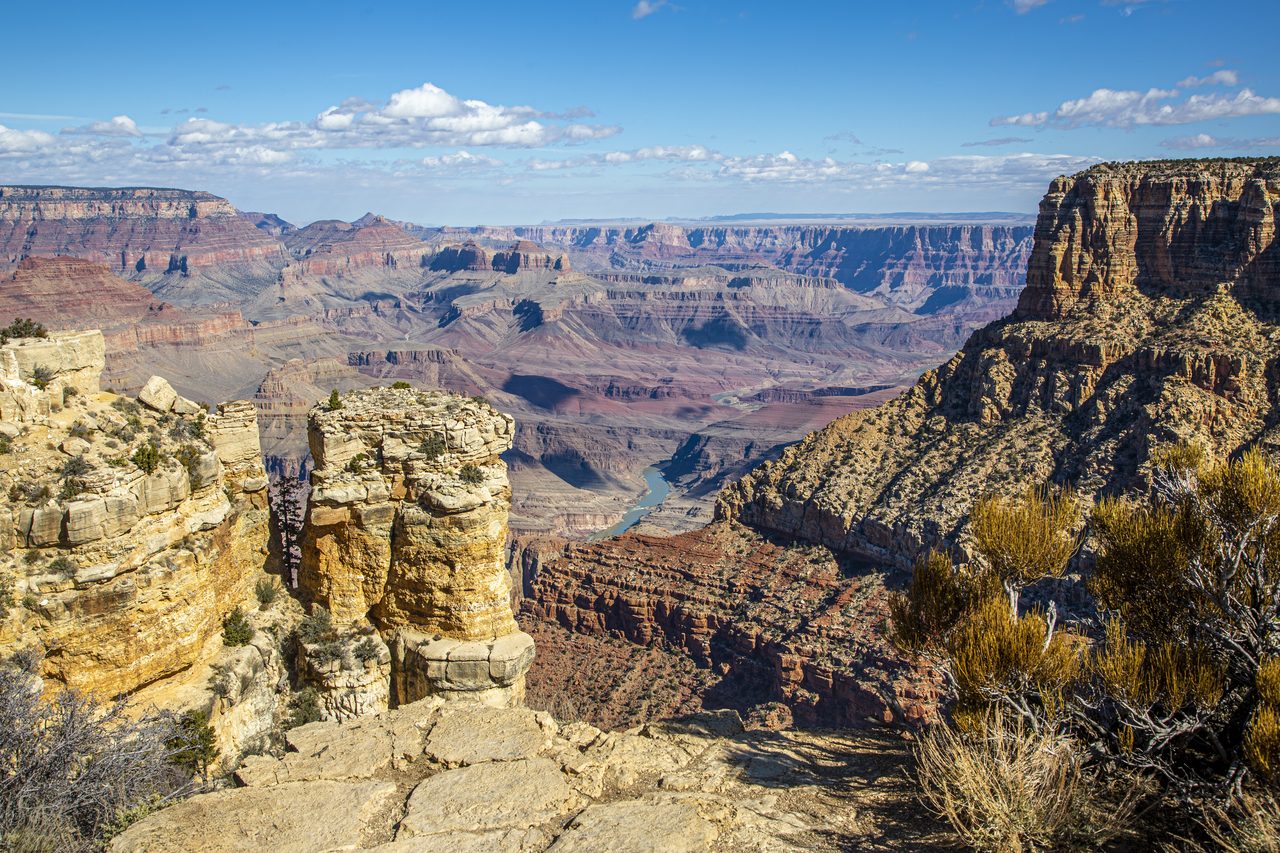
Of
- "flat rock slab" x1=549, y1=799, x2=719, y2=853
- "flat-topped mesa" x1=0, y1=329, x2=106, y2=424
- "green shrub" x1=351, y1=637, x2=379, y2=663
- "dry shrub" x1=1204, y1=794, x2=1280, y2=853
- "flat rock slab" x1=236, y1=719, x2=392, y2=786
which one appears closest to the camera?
"dry shrub" x1=1204, y1=794, x2=1280, y2=853

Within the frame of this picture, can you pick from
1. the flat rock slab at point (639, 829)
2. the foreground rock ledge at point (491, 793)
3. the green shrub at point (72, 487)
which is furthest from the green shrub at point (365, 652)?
the flat rock slab at point (639, 829)

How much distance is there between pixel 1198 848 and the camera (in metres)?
8.37

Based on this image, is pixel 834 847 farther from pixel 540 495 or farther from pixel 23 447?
pixel 540 495

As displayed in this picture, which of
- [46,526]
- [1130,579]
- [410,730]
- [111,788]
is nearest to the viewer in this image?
[111,788]

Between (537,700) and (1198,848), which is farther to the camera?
(537,700)

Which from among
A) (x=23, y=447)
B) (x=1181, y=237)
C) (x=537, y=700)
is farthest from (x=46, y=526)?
(x=1181, y=237)

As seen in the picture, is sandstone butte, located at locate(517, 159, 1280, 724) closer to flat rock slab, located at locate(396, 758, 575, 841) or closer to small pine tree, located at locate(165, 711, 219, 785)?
small pine tree, located at locate(165, 711, 219, 785)

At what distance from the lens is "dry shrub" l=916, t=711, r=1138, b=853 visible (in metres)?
8.86

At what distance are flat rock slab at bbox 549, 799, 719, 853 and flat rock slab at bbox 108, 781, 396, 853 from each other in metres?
2.37

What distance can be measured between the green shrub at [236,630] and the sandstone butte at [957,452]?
21499mm

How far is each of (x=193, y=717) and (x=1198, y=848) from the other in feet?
43.2

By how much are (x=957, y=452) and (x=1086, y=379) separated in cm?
709

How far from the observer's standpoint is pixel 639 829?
978 centimetres

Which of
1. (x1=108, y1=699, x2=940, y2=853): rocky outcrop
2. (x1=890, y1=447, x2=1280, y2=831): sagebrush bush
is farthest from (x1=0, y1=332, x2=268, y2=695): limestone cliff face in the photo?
(x1=890, y1=447, x2=1280, y2=831): sagebrush bush
